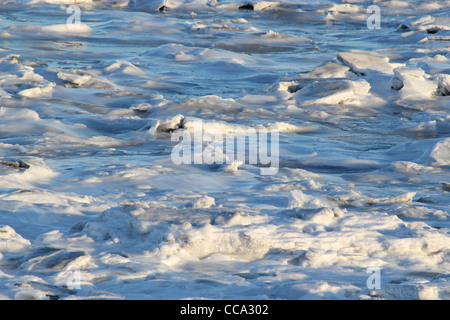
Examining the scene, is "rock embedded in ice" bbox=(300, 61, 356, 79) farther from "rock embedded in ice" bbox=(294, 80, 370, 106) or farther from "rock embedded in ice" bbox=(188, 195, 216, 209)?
"rock embedded in ice" bbox=(188, 195, 216, 209)

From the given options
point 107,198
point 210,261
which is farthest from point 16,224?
point 210,261

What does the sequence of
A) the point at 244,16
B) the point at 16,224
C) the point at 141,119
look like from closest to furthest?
the point at 16,224 → the point at 141,119 → the point at 244,16

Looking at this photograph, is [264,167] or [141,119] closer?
[264,167]

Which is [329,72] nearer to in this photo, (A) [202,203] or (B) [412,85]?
(B) [412,85]

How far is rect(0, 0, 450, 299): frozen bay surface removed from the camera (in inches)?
113

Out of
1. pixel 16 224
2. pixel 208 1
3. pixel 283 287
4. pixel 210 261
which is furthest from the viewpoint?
pixel 208 1

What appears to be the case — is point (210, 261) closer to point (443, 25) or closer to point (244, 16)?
point (443, 25)

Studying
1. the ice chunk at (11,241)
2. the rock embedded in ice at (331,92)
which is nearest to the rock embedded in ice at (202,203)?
the ice chunk at (11,241)

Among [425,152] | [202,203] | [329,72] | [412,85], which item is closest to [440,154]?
[425,152]

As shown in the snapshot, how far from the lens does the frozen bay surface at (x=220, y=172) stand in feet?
9.41

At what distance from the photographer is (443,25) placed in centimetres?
1336

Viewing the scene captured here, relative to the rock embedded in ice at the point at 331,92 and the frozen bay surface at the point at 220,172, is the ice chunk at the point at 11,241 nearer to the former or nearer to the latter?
the frozen bay surface at the point at 220,172

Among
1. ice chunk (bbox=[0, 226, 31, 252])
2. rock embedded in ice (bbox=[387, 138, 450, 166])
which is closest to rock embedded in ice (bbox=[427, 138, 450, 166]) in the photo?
rock embedded in ice (bbox=[387, 138, 450, 166])
